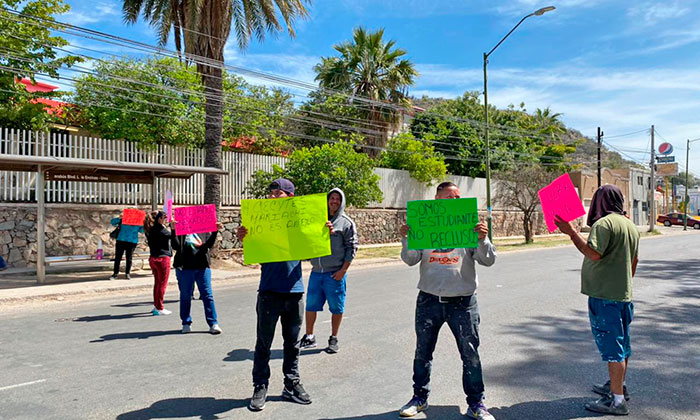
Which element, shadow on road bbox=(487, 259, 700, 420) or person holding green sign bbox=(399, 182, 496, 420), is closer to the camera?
person holding green sign bbox=(399, 182, 496, 420)

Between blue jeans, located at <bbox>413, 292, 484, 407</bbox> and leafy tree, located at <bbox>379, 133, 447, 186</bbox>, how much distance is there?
78.8ft

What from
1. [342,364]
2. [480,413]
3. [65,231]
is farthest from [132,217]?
[480,413]

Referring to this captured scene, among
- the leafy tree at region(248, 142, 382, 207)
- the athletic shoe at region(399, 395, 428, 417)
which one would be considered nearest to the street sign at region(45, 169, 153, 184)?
the leafy tree at region(248, 142, 382, 207)

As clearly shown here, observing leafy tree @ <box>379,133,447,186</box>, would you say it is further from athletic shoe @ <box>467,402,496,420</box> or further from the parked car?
the parked car

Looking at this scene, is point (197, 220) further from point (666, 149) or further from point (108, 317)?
point (666, 149)

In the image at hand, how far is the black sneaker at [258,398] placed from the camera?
13.7ft

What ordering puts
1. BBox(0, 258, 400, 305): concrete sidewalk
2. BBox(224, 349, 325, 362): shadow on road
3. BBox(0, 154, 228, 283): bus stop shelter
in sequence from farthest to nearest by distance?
BBox(0, 154, 228, 283): bus stop shelter
BBox(0, 258, 400, 305): concrete sidewalk
BBox(224, 349, 325, 362): shadow on road

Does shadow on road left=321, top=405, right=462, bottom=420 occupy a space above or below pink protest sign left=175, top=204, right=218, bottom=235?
below

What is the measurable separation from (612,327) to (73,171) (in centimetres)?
1330

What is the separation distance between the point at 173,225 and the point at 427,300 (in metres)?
4.69

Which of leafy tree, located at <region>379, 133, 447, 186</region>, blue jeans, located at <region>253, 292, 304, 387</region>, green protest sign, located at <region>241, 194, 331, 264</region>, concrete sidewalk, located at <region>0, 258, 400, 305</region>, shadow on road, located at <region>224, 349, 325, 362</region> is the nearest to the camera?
blue jeans, located at <region>253, 292, 304, 387</region>

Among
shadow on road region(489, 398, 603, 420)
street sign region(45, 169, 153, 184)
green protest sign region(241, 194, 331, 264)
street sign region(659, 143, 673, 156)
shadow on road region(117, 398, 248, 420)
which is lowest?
shadow on road region(489, 398, 603, 420)

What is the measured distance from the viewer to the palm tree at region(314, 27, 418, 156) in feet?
91.8

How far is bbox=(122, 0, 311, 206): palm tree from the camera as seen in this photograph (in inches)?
638
